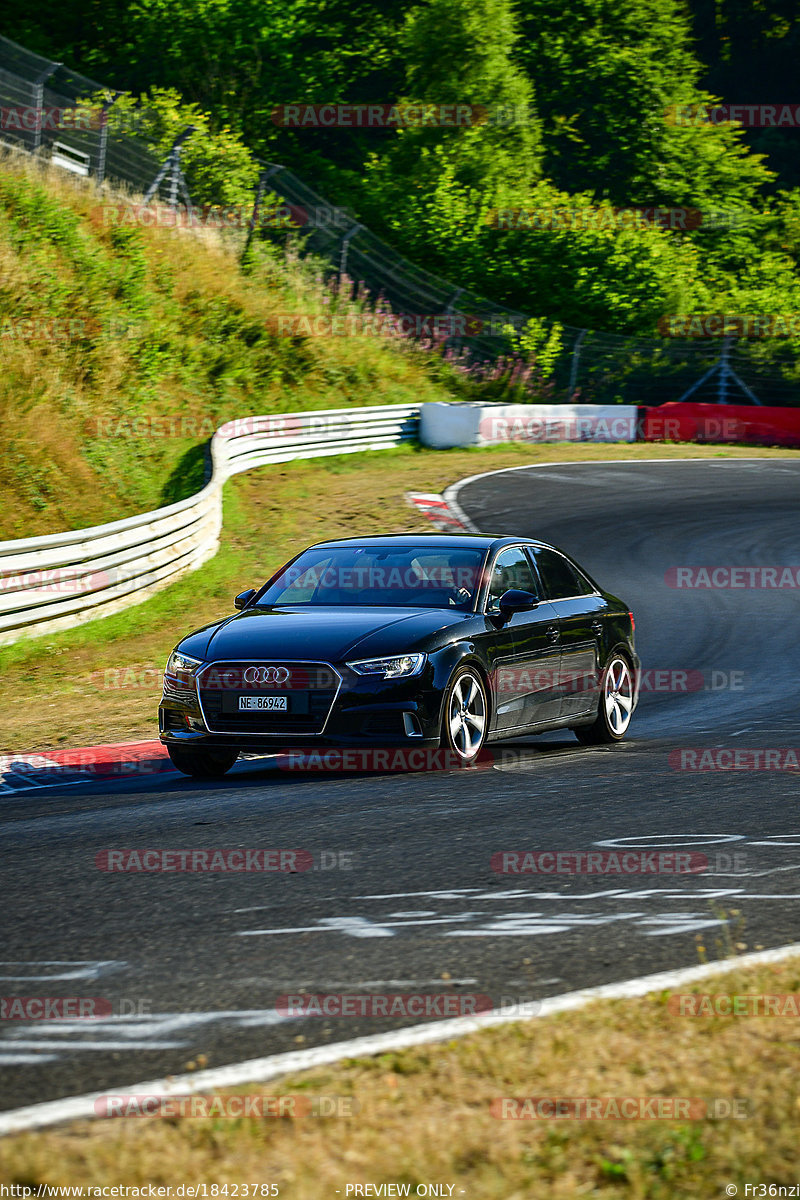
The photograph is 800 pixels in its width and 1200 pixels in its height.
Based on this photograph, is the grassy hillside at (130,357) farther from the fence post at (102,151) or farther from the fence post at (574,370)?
the fence post at (574,370)

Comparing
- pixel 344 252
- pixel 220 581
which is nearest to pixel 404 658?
pixel 220 581

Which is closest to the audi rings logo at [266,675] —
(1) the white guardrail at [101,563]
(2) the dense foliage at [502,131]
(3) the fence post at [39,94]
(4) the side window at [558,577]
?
(4) the side window at [558,577]

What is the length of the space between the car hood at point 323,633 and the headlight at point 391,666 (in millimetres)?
60

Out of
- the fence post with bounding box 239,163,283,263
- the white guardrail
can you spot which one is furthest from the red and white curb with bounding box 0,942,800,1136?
the fence post with bounding box 239,163,283,263

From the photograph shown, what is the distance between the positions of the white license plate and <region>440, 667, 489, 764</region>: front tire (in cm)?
95

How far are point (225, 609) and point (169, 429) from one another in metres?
12.7

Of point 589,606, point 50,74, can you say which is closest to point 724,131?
point 50,74

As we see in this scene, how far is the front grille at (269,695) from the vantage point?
8.77m

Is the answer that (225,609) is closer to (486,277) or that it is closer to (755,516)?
(755,516)

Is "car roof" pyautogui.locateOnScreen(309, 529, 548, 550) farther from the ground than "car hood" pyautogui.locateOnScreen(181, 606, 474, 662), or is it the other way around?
"car roof" pyautogui.locateOnScreen(309, 529, 548, 550)

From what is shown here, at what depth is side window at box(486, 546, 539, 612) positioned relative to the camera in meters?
10.0

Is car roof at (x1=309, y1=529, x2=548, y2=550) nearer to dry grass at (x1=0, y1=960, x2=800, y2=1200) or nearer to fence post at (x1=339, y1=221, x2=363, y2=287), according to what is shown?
dry grass at (x1=0, y1=960, x2=800, y2=1200)

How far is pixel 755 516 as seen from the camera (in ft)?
80.5

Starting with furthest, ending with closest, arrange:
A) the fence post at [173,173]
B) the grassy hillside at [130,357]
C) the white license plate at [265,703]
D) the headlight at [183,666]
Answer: the fence post at [173,173] < the grassy hillside at [130,357] < the headlight at [183,666] < the white license plate at [265,703]
